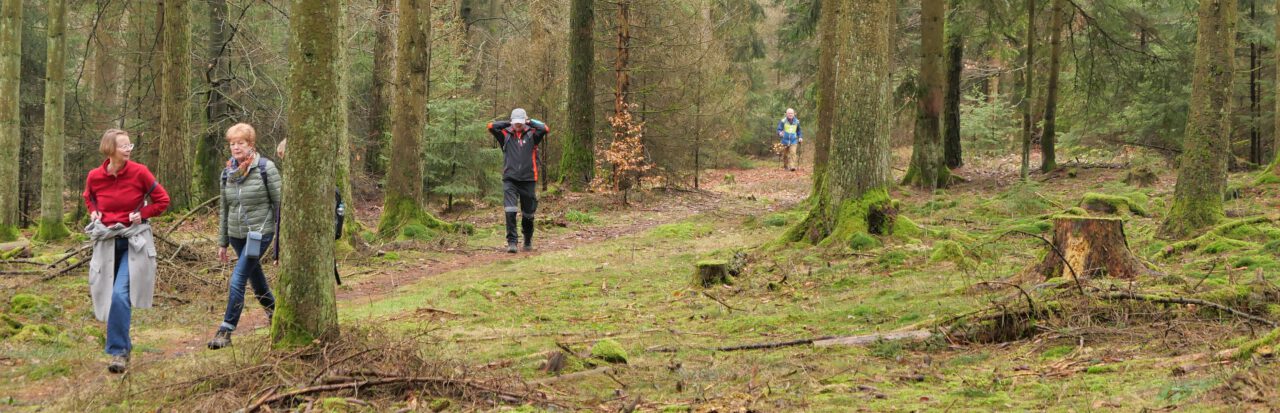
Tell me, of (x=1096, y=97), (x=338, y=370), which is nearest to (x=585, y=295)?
(x=338, y=370)

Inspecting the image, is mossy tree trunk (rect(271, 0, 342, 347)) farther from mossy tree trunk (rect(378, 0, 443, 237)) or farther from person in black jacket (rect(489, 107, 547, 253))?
mossy tree trunk (rect(378, 0, 443, 237))

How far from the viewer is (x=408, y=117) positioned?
14.9m

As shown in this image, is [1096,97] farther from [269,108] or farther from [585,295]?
[269,108]

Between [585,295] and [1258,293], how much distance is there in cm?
621

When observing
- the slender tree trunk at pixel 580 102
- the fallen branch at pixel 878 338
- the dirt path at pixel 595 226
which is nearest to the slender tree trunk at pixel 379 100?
the slender tree trunk at pixel 580 102

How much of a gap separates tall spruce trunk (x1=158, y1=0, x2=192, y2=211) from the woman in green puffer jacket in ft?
34.1

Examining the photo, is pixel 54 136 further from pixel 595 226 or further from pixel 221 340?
pixel 221 340

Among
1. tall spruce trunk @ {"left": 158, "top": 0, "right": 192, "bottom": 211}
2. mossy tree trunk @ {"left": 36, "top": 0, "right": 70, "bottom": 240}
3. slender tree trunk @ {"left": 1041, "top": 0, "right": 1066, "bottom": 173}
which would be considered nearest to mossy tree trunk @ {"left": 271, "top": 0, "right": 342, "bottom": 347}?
mossy tree trunk @ {"left": 36, "top": 0, "right": 70, "bottom": 240}

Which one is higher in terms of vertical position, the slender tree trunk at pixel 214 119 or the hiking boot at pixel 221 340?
the slender tree trunk at pixel 214 119

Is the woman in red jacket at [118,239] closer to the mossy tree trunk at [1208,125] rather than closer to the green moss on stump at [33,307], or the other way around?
the green moss on stump at [33,307]

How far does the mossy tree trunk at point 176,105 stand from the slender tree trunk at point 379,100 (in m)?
5.01

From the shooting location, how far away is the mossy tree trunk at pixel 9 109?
14883 mm

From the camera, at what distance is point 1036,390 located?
496 centimetres

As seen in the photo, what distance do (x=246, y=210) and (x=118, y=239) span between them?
92 centimetres
